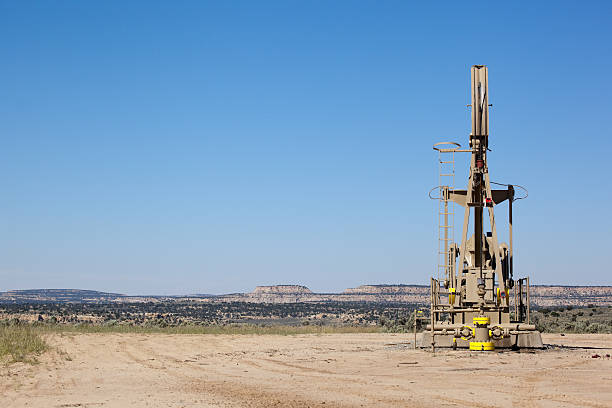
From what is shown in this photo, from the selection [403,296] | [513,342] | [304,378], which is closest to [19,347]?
[304,378]

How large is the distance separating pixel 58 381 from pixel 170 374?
251cm

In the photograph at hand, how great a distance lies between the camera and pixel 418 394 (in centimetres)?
1316

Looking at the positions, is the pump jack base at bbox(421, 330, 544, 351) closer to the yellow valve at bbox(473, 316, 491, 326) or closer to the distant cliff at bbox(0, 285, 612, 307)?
the yellow valve at bbox(473, 316, 491, 326)

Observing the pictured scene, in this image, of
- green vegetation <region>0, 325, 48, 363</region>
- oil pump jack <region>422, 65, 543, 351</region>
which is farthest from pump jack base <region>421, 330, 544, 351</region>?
green vegetation <region>0, 325, 48, 363</region>

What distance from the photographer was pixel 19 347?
22219 millimetres

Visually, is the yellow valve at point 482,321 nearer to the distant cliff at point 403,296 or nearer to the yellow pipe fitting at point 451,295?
the yellow pipe fitting at point 451,295

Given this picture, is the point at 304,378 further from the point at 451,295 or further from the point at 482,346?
the point at 451,295

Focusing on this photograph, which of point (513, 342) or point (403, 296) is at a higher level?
point (403, 296)

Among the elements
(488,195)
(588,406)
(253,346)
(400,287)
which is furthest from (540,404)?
(400,287)

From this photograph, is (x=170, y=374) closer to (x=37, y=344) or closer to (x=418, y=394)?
(x=418, y=394)

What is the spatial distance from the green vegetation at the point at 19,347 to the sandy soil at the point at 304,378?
0.53 metres

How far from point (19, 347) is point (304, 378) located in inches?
412

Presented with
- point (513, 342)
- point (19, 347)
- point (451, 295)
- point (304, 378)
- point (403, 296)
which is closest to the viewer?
point (304, 378)

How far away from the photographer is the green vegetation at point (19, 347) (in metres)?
20.3
